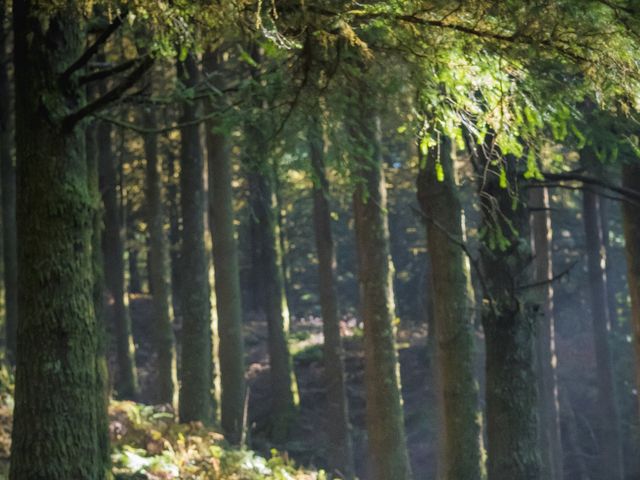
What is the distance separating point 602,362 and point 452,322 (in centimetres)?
1717

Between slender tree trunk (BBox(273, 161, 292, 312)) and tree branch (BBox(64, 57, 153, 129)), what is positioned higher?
slender tree trunk (BBox(273, 161, 292, 312))

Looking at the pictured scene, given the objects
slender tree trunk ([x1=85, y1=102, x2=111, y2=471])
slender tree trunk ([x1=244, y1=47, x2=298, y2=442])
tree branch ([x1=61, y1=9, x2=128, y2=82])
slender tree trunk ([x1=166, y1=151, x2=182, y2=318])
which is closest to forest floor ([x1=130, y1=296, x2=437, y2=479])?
slender tree trunk ([x1=244, y1=47, x2=298, y2=442])

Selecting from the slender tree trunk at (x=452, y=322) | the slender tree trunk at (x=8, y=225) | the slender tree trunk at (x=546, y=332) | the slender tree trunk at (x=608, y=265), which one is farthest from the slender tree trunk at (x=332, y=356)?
the slender tree trunk at (x=608, y=265)

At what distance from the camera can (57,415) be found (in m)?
6.70

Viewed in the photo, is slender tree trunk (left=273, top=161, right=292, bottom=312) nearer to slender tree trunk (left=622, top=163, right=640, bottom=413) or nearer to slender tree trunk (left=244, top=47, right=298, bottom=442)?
slender tree trunk (left=244, top=47, right=298, bottom=442)

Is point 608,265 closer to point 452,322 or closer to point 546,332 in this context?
point 546,332

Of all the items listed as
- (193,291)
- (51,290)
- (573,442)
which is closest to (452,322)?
(193,291)

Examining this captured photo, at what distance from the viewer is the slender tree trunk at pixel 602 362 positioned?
82.5 ft

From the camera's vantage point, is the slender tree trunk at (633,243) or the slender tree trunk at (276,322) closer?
the slender tree trunk at (633,243)

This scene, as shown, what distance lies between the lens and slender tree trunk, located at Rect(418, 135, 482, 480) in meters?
10.9

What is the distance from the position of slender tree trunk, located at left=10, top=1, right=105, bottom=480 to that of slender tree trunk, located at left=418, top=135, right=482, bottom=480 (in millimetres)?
5130

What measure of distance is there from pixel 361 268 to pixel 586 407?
62.0ft

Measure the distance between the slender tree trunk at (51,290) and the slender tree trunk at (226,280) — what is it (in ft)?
30.1

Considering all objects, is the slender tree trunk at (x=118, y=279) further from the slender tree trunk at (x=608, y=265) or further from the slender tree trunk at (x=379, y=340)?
the slender tree trunk at (x=608, y=265)
